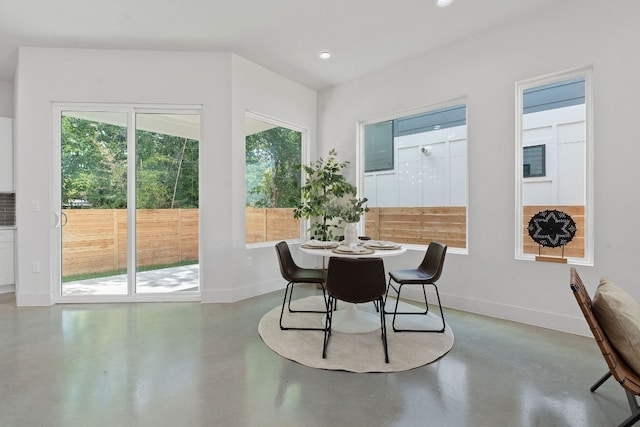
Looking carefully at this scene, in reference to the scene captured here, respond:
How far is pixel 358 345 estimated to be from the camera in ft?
8.33

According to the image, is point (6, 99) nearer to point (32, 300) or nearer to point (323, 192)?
point (32, 300)

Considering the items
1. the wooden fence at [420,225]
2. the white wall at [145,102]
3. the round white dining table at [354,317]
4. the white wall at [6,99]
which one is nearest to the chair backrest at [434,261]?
the round white dining table at [354,317]

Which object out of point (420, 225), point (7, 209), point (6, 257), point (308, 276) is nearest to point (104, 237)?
point (6, 257)

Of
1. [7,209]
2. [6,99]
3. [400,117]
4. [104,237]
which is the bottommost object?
[104,237]

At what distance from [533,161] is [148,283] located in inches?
181

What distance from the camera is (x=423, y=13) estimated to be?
117 inches

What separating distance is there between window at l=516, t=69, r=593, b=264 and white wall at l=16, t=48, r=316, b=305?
3195mm

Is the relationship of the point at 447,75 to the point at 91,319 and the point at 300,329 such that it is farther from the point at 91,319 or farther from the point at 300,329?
the point at 91,319

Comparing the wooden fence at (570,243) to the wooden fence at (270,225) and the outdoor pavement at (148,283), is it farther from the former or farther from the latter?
the outdoor pavement at (148,283)

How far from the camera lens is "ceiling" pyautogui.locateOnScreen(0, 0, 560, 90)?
2873 mm

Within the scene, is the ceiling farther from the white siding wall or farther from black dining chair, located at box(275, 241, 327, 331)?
black dining chair, located at box(275, 241, 327, 331)

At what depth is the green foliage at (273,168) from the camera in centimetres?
424

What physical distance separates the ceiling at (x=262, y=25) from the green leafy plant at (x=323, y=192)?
143 centimetres

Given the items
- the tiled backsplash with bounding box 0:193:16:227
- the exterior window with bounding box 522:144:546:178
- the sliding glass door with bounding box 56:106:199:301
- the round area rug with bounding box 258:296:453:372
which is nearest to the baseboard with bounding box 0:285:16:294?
the tiled backsplash with bounding box 0:193:16:227
